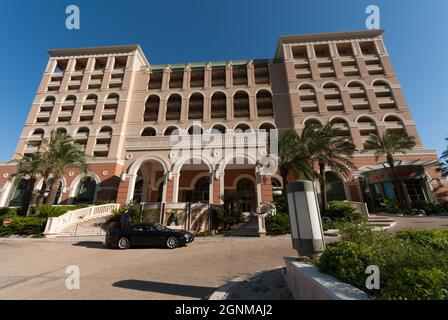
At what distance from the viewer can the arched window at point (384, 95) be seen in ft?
105

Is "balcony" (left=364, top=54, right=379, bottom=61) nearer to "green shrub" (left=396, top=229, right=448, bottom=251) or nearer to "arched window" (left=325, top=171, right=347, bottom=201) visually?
"arched window" (left=325, top=171, right=347, bottom=201)

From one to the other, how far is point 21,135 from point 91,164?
1498 centimetres

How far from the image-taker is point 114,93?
36406 millimetres

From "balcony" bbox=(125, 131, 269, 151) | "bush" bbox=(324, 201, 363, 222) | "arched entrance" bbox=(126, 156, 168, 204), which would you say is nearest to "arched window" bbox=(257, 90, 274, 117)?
"balcony" bbox=(125, 131, 269, 151)

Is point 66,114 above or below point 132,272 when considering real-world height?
above

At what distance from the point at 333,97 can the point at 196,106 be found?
23.2 meters

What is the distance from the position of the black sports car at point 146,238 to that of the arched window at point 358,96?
3410 cm

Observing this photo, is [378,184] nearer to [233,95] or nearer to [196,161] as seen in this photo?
[196,161]

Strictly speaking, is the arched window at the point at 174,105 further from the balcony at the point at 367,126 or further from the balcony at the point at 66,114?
the balcony at the point at 367,126

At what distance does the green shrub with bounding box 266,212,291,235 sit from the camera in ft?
47.1

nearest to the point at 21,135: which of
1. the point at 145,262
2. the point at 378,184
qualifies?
the point at 145,262

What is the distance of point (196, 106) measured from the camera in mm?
36281

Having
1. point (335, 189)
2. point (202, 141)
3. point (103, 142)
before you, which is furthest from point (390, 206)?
point (103, 142)

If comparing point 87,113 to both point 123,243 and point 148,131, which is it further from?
point 123,243
